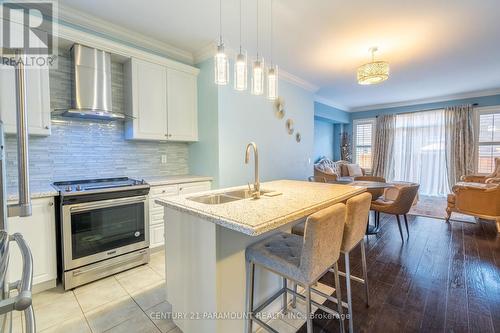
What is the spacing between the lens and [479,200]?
3.63 meters

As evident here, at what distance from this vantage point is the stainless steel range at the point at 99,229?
6.75ft

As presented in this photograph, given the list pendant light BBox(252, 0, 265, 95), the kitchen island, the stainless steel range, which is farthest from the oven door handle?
pendant light BBox(252, 0, 265, 95)

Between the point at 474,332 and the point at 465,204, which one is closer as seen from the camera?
the point at 474,332

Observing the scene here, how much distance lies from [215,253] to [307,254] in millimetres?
508

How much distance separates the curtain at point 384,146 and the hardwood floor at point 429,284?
3.57 meters

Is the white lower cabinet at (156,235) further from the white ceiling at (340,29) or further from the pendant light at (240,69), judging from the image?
the white ceiling at (340,29)

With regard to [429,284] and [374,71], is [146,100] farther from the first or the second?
[429,284]

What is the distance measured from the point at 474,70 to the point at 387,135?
9.75ft

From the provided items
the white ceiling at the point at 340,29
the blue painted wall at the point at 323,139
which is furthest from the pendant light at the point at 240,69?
the blue painted wall at the point at 323,139

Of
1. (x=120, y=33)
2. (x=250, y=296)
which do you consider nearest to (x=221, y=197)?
(x=250, y=296)

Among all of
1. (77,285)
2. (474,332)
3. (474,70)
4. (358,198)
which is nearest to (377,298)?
(474,332)

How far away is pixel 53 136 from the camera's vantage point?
2426mm

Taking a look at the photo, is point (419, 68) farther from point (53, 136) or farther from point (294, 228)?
point (53, 136)

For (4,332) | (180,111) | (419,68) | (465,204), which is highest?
(419,68)
